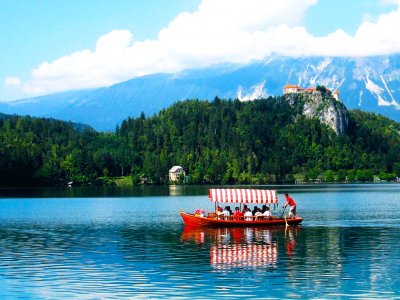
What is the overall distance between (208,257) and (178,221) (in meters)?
40.9

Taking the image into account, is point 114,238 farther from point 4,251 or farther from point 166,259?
point 166,259

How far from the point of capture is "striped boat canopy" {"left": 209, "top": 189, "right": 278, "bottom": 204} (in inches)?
3442

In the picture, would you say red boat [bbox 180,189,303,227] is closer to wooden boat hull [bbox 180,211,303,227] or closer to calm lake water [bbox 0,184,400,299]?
wooden boat hull [bbox 180,211,303,227]

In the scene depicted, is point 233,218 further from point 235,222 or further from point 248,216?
point 248,216

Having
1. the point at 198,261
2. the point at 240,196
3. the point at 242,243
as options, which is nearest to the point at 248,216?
the point at 240,196

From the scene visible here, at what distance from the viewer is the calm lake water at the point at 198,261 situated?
139ft

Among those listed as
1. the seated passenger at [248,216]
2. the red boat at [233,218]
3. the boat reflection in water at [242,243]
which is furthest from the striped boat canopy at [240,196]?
the boat reflection in water at [242,243]

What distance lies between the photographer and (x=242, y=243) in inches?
2672

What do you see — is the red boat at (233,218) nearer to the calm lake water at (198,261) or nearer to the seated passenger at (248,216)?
the seated passenger at (248,216)

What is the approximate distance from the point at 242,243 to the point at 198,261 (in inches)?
563

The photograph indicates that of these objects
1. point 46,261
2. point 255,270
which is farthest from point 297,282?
Answer: point 46,261

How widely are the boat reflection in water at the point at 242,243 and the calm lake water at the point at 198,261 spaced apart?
0.28ft

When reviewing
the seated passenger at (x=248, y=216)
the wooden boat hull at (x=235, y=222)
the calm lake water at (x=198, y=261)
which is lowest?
the calm lake water at (x=198, y=261)

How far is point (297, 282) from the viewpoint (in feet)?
145
